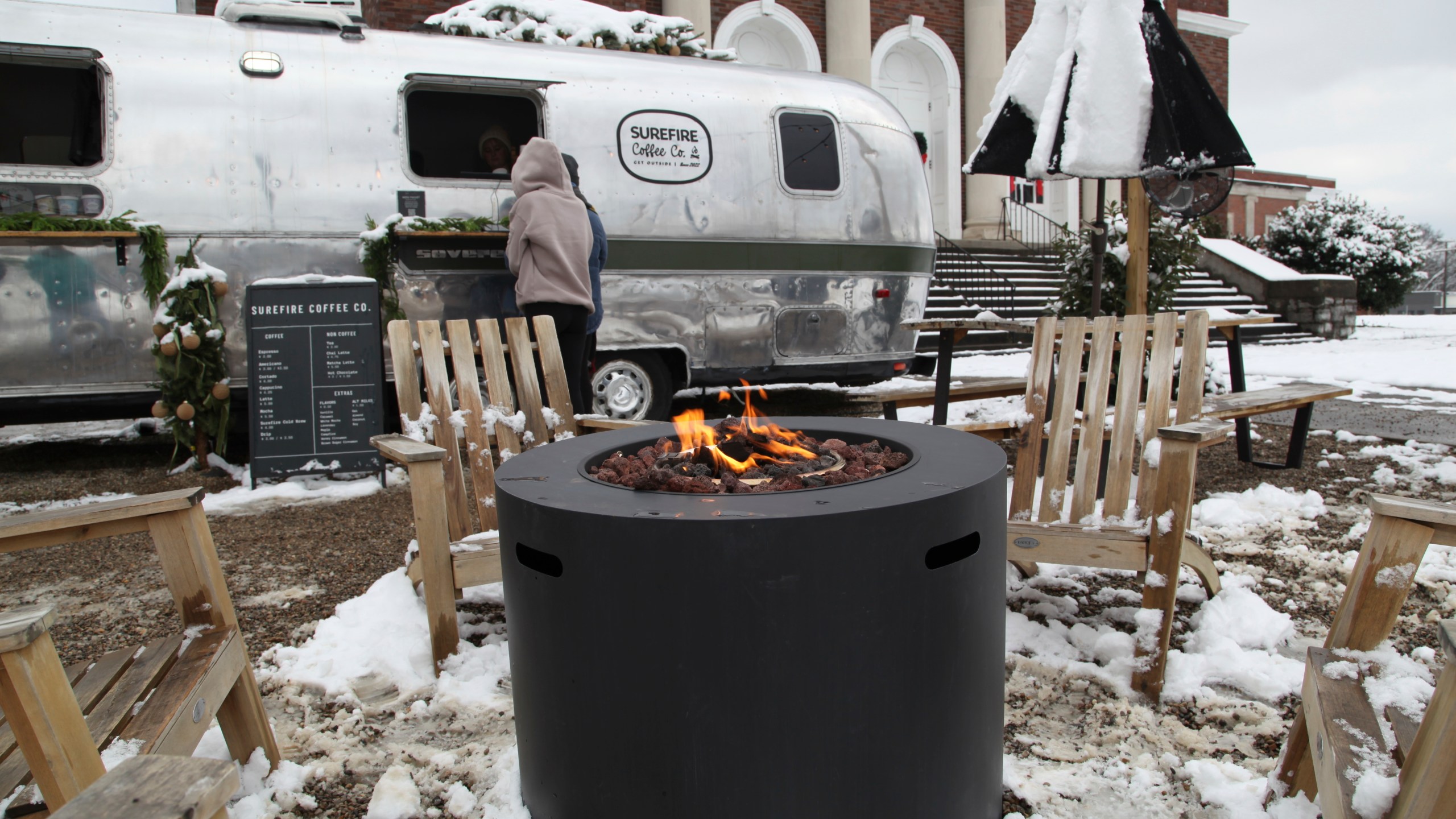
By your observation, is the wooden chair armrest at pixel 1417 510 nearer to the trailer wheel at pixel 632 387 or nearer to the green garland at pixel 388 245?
the green garland at pixel 388 245

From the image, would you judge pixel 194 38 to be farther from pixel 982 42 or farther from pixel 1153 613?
pixel 982 42

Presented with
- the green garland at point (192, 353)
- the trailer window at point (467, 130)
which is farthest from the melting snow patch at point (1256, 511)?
the green garland at point (192, 353)

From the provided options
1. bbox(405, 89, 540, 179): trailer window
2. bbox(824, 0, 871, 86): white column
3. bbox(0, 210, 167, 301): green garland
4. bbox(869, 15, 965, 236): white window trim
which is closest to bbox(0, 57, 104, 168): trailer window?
bbox(0, 210, 167, 301): green garland

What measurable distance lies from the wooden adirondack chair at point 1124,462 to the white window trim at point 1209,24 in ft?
70.9

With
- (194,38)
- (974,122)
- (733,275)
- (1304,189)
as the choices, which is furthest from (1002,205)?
(1304,189)

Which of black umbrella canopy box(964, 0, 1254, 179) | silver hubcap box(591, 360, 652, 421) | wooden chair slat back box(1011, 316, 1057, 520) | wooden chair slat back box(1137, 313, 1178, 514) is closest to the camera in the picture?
wooden chair slat back box(1137, 313, 1178, 514)

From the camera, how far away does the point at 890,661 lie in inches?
63.4

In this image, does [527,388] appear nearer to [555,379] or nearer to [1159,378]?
[555,379]

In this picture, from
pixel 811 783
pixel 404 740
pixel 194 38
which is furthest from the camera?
pixel 194 38

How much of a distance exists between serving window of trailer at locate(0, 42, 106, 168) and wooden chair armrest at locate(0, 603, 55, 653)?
5.86 metres

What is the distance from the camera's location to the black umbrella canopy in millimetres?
4297

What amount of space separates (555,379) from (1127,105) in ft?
10.3

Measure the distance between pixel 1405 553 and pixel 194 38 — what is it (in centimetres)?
662

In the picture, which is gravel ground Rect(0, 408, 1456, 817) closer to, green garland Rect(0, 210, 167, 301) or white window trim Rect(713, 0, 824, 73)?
green garland Rect(0, 210, 167, 301)
